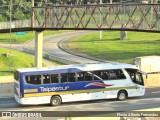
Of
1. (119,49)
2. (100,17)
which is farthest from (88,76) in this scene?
(119,49)

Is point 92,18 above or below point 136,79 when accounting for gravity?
above

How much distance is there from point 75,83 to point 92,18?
44.6 ft

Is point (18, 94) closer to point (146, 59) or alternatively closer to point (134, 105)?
point (134, 105)

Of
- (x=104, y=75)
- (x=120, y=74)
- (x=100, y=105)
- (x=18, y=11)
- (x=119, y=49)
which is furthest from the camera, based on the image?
(x=18, y=11)

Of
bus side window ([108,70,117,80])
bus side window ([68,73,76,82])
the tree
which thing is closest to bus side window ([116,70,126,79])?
bus side window ([108,70,117,80])

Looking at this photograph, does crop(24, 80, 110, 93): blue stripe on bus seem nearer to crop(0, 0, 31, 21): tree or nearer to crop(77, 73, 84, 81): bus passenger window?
crop(77, 73, 84, 81): bus passenger window

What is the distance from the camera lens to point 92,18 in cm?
4350

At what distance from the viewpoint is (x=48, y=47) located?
78000 millimetres

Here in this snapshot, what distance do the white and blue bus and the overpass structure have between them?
8.04 metres

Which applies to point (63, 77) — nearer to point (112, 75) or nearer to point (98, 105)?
point (98, 105)

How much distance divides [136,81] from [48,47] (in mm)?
45705

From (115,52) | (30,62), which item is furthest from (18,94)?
(115,52)

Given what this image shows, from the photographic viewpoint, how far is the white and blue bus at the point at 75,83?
30.3m

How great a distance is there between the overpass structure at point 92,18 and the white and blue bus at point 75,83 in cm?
804
